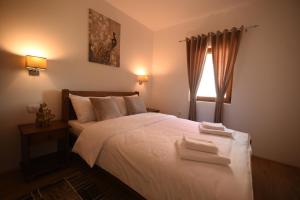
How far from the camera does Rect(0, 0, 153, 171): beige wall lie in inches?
65.9

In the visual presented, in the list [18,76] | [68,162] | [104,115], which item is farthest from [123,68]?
[68,162]

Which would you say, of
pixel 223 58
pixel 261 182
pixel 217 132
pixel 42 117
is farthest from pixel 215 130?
pixel 42 117

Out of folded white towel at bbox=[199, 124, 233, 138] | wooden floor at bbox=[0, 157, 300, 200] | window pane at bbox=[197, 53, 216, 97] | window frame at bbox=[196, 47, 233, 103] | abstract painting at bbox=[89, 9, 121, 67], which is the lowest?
wooden floor at bbox=[0, 157, 300, 200]

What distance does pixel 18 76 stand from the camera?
1751 millimetres

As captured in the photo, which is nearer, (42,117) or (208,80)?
(42,117)

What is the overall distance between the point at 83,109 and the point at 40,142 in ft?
2.13

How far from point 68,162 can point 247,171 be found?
7.02 ft

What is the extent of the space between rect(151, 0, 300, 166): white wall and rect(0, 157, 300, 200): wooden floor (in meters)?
0.42

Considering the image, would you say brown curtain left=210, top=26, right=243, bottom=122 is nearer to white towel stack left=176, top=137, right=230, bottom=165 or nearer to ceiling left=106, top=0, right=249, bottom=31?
ceiling left=106, top=0, right=249, bottom=31

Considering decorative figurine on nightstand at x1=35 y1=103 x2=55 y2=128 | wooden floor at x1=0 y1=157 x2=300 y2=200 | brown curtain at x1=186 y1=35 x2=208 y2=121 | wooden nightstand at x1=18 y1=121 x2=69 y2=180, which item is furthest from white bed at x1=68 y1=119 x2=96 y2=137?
brown curtain at x1=186 y1=35 x2=208 y2=121

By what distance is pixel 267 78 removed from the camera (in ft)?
7.91

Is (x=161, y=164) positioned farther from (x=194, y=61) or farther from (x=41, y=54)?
(x=194, y=61)

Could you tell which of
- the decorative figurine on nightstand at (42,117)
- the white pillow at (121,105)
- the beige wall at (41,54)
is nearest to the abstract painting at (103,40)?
the beige wall at (41,54)

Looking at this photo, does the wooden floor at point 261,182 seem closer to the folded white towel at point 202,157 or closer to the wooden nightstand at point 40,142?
the wooden nightstand at point 40,142
